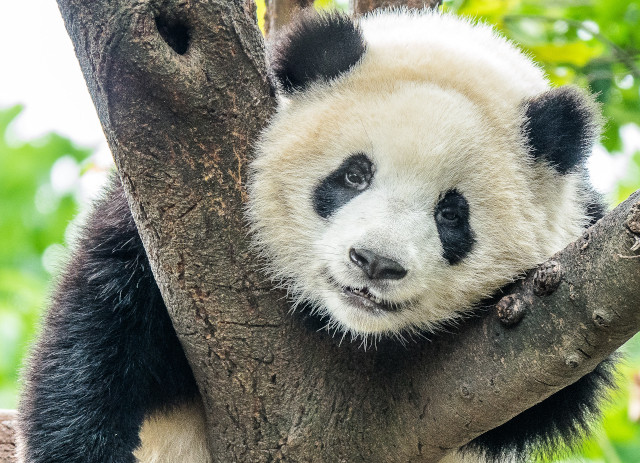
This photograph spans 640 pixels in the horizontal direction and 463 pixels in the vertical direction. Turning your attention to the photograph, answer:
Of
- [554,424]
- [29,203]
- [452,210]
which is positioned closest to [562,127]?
[452,210]

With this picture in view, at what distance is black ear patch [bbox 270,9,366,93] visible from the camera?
124 inches

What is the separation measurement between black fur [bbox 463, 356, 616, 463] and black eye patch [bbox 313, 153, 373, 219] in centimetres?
118

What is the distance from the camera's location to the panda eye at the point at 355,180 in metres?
2.97

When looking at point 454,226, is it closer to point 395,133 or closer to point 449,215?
point 449,215

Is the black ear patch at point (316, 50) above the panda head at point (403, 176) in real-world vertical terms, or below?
above

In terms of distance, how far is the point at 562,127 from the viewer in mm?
3129

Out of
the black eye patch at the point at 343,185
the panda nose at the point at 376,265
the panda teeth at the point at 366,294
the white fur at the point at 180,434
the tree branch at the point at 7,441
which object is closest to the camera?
the panda nose at the point at 376,265

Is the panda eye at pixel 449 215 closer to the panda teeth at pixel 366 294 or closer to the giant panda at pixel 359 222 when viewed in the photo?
the giant panda at pixel 359 222

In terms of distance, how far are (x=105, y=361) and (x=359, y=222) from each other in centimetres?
127

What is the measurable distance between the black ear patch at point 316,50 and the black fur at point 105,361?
94 cm

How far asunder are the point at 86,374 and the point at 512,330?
5.88ft

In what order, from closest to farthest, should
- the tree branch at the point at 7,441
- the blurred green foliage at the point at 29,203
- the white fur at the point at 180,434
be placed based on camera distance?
1. the white fur at the point at 180,434
2. the tree branch at the point at 7,441
3. the blurred green foliage at the point at 29,203

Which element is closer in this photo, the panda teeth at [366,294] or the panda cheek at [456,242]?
the panda teeth at [366,294]

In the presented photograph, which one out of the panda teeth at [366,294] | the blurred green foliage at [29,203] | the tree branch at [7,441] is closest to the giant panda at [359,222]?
the panda teeth at [366,294]
